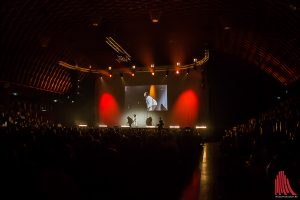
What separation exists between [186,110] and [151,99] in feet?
13.2

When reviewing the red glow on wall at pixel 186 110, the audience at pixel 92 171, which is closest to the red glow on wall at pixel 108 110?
the red glow on wall at pixel 186 110

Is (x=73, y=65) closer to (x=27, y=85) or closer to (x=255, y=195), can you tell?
(x=27, y=85)

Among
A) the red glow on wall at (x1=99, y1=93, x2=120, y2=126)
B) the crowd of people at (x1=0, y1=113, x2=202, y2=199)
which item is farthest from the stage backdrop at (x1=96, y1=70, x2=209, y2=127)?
the crowd of people at (x1=0, y1=113, x2=202, y2=199)

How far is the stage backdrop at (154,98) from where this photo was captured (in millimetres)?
33812

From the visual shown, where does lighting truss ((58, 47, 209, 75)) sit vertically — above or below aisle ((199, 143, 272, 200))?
above

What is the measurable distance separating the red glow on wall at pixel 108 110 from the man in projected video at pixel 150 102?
3844 mm

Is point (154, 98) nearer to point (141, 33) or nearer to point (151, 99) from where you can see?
point (151, 99)

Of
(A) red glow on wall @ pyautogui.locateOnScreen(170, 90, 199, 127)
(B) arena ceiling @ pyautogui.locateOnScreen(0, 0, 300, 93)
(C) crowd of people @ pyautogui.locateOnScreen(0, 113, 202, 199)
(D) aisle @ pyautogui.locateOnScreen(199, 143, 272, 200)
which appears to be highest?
(B) arena ceiling @ pyautogui.locateOnScreen(0, 0, 300, 93)

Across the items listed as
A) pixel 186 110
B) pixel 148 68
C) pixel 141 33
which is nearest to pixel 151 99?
pixel 148 68

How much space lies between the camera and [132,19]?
75.1 ft

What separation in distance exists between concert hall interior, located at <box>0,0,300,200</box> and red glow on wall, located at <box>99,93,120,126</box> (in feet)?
0.37

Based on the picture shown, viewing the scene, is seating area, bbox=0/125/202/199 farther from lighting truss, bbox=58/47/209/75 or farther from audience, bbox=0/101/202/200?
lighting truss, bbox=58/47/209/75

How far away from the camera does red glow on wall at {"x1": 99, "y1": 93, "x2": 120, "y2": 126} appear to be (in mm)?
37625

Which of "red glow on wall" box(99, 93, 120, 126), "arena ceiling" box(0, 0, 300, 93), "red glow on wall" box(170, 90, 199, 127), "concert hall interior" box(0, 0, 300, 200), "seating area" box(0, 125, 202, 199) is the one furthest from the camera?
"red glow on wall" box(99, 93, 120, 126)
